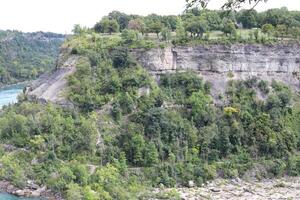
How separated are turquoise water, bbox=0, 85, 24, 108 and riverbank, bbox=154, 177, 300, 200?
3334 centimetres

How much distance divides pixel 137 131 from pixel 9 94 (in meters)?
40.4

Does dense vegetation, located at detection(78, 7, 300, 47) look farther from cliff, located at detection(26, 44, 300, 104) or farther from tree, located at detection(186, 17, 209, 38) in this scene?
cliff, located at detection(26, 44, 300, 104)

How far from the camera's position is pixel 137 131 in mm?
40781

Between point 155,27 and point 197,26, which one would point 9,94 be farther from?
point 197,26

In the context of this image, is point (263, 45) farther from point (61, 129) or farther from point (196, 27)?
point (61, 129)

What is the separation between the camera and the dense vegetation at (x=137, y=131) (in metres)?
37.6

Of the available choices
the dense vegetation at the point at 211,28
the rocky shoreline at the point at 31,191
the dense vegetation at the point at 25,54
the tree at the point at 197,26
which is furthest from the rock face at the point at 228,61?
the dense vegetation at the point at 25,54

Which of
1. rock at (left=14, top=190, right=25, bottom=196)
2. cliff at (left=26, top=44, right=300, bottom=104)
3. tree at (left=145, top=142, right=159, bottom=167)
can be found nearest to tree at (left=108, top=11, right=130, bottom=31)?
cliff at (left=26, top=44, right=300, bottom=104)

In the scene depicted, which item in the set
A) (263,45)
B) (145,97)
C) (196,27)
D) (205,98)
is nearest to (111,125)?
(145,97)

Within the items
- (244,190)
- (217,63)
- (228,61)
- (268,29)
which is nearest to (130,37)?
(217,63)

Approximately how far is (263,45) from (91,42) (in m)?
13.7

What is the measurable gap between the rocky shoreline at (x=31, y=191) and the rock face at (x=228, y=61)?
544 inches

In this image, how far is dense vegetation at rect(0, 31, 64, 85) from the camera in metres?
93.6

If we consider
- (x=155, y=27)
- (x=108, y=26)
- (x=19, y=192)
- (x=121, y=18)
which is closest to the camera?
(x=19, y=192)
